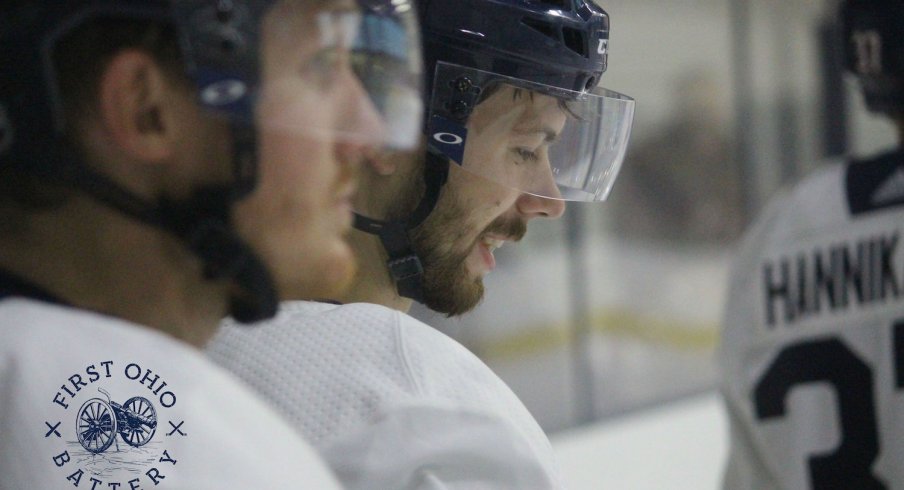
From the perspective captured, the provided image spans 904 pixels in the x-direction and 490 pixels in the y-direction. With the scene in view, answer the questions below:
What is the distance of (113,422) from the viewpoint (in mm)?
600

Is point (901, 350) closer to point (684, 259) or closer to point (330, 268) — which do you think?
point (330, 268)

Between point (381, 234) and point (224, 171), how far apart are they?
0.39 m

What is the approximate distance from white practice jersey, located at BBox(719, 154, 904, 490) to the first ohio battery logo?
4.16 ft

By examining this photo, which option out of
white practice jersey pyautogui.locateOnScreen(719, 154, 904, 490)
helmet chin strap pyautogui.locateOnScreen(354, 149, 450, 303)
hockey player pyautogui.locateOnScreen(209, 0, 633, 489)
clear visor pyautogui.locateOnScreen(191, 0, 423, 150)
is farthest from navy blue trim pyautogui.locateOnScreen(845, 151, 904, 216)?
clear visor pyautogui.locateOnScreen(191, 0, 423, 150)

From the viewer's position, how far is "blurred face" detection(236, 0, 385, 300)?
56 centimetres

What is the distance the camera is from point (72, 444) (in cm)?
58

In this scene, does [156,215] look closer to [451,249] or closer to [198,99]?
[198,99]

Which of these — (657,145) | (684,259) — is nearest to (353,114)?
(657,145)

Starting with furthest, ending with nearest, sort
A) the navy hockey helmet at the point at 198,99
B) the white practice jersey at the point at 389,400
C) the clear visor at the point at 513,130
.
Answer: the clear visor at the point at 513,130
the white practice jersey at the point at 389,400
the navy hockey helmet at the point at 198,99

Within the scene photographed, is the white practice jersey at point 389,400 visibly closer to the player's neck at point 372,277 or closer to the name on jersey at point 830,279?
the player's neck at point 372,277

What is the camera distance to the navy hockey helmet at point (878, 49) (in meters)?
1.59

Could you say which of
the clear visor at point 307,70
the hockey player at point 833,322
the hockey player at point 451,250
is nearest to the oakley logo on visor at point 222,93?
the clear visor at point 307,70

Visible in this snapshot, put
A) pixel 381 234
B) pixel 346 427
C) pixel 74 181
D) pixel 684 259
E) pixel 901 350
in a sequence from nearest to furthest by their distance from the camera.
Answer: pixel 74 181, pixel 346 427, pixel 381 234, pixel 901 350, pixel 684 259

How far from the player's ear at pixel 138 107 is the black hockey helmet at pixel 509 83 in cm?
37
